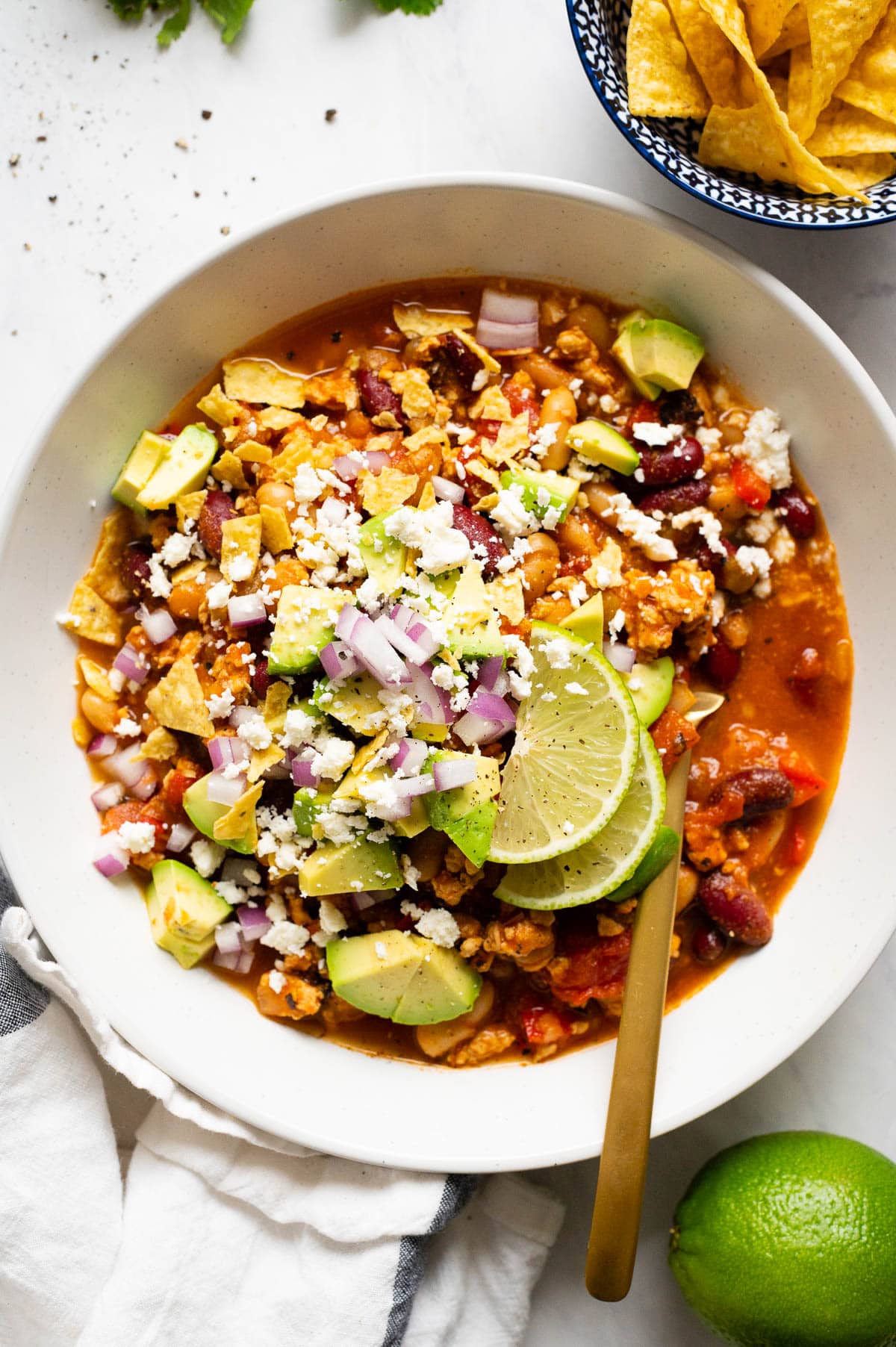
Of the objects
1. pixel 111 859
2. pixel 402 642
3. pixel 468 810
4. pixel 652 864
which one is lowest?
pixel 111 859

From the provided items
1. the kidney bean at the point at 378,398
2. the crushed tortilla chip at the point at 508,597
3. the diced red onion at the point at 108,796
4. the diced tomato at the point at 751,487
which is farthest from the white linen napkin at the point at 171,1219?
the diced tomato at the point at 751,487

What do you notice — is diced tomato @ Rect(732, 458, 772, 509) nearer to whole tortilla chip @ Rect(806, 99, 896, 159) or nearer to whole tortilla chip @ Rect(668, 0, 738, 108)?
whole tortilla chip @ Rect(806, 99, 896, 159)

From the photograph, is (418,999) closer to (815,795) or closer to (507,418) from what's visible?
(815,795)

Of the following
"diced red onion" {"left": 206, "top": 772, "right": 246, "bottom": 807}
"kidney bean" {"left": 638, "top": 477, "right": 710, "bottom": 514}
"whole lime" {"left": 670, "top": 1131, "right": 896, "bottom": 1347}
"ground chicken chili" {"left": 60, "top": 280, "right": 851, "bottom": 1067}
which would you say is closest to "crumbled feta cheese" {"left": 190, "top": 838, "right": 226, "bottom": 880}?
"ground chicken chili" {"left": 60, "top": 280, "right": 851, "bottom": 1067}

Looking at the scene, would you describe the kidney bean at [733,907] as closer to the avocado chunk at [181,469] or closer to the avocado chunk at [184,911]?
the avocado chunk at [184,911]

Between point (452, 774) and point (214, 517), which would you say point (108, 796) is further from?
point (452, 774)

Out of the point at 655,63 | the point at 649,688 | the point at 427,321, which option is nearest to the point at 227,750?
the point at 649,688
